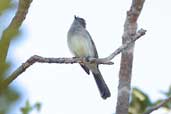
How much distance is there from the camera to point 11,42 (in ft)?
4.28

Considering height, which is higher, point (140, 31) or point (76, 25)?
point (140, 31)

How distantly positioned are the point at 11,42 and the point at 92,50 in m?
6.64

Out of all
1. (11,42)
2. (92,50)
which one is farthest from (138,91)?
(11,42)

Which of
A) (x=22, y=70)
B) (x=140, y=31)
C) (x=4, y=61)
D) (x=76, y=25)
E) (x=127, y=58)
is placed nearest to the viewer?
(x=4, y=61)

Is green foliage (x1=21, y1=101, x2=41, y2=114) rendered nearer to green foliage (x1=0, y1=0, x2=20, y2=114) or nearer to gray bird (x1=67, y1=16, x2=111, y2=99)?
green foliage (x1=0, y1=0, x2=20, y2=114)

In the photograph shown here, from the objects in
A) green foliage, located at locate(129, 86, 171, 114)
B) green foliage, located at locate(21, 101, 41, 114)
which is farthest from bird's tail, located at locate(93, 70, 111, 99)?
green foliage, located at locate(21, 101, 41, 114)

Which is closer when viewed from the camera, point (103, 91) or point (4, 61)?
point (4, 61)

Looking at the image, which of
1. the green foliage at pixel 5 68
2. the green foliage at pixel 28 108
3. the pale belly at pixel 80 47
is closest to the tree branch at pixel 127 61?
the green foliage at pixel 28 108

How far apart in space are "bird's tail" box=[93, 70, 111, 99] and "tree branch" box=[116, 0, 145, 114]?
2876mm

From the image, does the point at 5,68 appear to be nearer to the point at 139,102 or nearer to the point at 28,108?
the point at 28,108

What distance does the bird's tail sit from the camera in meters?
7.26

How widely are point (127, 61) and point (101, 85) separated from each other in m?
3.78

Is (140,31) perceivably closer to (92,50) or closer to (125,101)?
(125,101)

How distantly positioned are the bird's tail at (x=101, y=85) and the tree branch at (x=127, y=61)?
288cm
